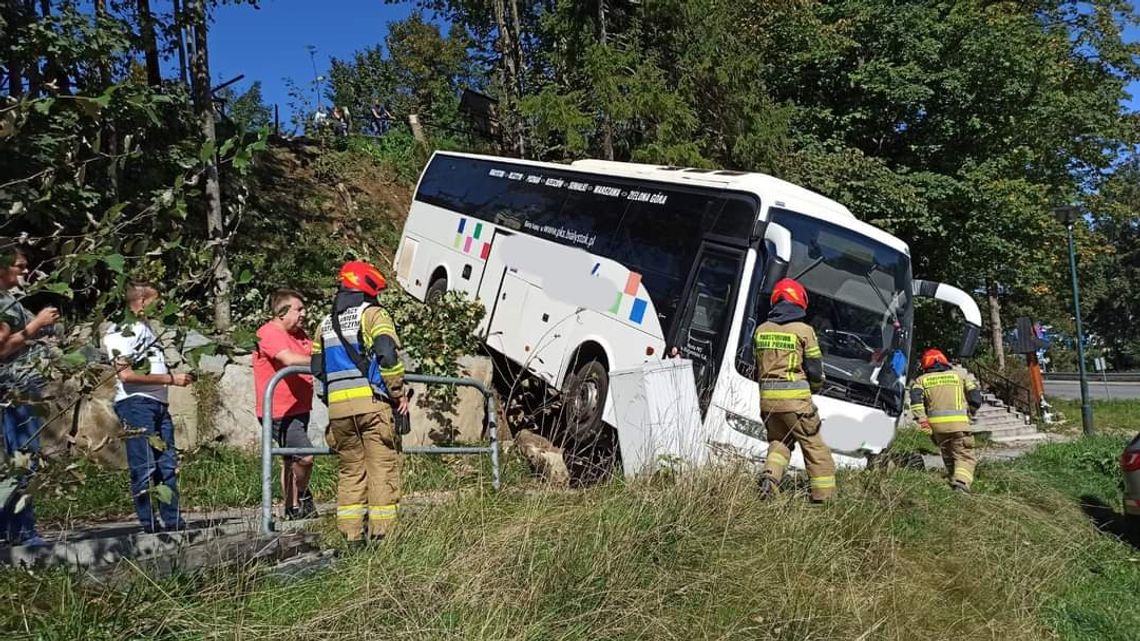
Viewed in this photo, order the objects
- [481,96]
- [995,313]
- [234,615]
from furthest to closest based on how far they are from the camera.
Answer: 1. [995,313]
2. [481,96]
3. [234,615]

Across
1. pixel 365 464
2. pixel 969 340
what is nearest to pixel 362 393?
pixel 365 464

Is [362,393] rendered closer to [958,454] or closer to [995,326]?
[958,454]

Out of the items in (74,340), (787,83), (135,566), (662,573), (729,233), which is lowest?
(662,573)

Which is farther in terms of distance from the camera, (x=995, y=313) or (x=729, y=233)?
(x=995, y=313)

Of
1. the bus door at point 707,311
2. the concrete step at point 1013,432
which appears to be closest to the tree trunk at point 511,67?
the bus door at point 707,311

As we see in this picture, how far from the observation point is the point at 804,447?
6539 millimetres

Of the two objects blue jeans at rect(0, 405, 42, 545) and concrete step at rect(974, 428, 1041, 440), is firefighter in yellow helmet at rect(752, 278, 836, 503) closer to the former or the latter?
blue jeans at rect(0, 405, 42, 545)

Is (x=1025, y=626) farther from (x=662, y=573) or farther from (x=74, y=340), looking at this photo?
(x=74, y=340)

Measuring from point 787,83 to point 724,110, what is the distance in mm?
5177

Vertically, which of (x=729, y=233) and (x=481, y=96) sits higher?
(x=481, y=96)

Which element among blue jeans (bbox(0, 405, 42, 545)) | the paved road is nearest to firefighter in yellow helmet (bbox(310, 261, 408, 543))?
blue jeans (bbox(0, 405, 42, 545))

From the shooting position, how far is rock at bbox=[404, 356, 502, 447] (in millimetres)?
8953

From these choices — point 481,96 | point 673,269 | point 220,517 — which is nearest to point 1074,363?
point 481,96

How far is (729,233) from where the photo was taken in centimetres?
816
